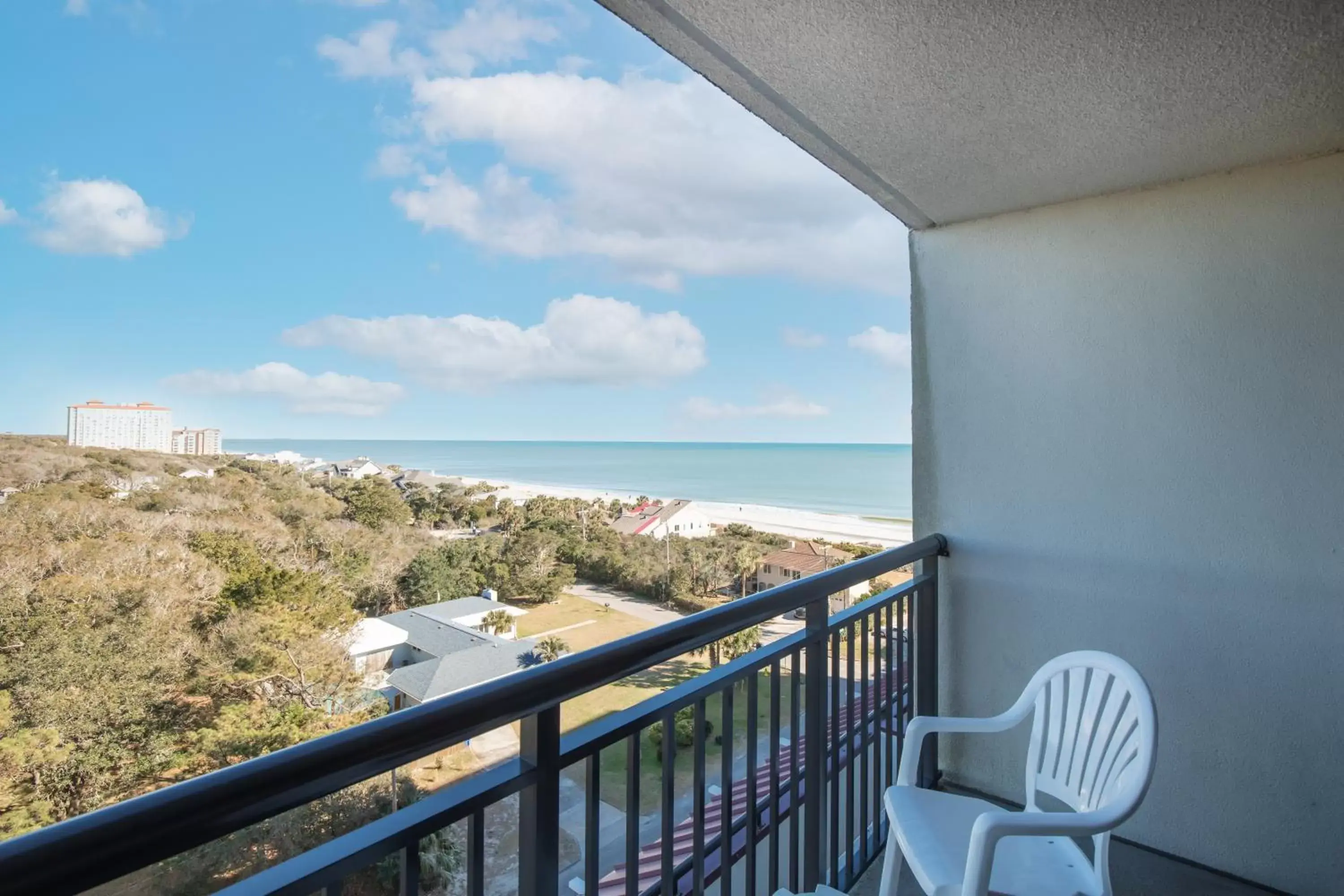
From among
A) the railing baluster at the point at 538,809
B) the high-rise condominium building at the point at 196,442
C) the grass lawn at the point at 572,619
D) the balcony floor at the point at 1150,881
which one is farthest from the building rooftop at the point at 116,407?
the balcony floor at the point at 1150,881

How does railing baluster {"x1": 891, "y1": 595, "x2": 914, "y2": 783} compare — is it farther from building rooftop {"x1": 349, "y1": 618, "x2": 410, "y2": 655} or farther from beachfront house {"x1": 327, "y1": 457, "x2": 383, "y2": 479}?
beachfront house {"x1": 327, "y1": 457, "x2": 383, "y2": 479}

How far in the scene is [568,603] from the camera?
7.32 metres

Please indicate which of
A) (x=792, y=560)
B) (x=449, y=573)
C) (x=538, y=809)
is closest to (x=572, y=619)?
(x=449, y=573)

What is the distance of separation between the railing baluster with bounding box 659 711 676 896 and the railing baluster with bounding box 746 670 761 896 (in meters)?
0.28

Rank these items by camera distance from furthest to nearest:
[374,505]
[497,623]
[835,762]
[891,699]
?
[374,505], [497,623], [891,699], [835,762]

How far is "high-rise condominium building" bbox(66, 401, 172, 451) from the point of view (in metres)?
6.46

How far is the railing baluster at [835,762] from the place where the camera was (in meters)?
1.77

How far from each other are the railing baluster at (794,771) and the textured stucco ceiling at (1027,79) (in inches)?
55.1

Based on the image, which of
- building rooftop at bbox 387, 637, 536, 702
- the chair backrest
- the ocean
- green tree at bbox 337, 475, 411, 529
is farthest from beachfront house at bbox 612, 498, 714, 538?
the chair backrest

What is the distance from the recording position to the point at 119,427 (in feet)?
22.3

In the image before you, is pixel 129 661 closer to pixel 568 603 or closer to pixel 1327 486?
pixel 568 603

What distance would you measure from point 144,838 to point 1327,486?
8.73ft

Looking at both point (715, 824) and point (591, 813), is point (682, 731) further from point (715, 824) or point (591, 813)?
point (591, 813)

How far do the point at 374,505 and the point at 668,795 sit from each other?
25.7 feet
